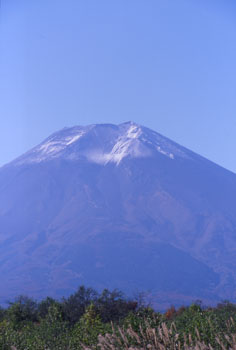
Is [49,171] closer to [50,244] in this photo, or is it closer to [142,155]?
[142,155]

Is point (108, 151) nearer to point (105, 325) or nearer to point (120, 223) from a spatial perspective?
A: point (120, 223)

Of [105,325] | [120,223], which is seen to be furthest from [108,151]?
[105,325]

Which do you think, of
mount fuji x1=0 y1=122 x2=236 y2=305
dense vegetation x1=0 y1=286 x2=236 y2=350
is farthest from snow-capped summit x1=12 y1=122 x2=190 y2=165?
dense vegetation x1=0 y1=286 x2=236 y2=350

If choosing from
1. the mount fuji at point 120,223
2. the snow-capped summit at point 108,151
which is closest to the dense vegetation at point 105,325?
the mount fuji at point 120,223

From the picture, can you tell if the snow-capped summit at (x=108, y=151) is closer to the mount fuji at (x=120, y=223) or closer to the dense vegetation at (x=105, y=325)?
the mount fuji at (x=120, y=223)

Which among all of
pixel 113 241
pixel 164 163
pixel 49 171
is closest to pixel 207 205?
pixel 164 163

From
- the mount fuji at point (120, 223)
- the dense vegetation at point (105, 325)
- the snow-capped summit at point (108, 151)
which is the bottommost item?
the dense vegetation at point (105, 325)

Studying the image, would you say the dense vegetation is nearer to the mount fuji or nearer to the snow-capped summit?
the mount fuji
